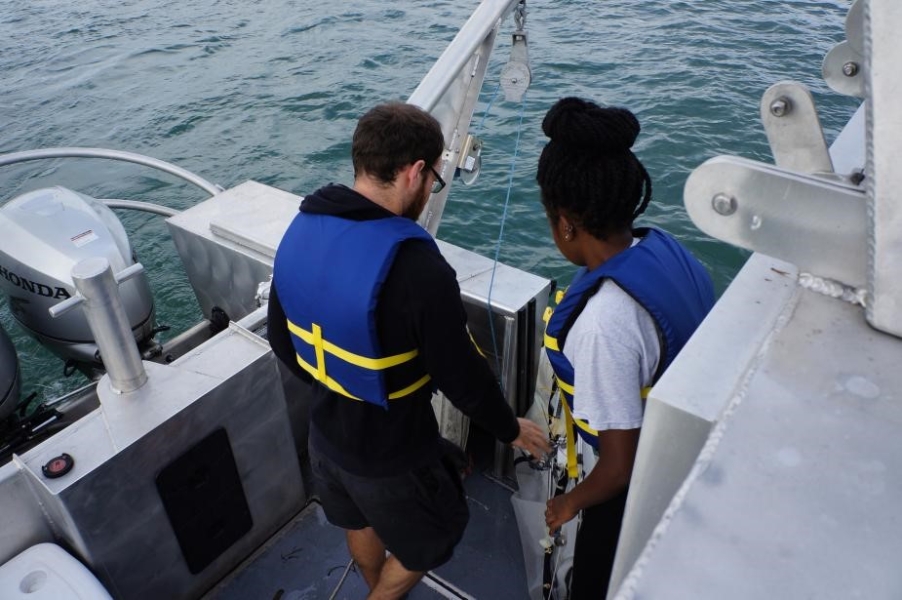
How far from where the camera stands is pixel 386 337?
1.90 meters

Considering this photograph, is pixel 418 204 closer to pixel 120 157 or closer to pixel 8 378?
pixel 8 378

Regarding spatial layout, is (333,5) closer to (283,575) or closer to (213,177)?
(213,177)

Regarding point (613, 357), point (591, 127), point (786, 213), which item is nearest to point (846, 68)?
point (591, 127)

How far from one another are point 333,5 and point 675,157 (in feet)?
28.6

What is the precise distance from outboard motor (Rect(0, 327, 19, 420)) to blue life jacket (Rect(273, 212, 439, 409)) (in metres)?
2.21

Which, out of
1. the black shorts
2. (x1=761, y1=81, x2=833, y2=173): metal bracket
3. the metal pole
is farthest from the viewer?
the black shorts

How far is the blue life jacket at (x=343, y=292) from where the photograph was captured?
6.01ft

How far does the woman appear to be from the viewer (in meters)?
1.60

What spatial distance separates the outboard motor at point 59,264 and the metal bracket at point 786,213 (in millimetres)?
3623

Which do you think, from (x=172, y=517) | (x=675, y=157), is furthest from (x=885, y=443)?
(x=675, y=157)

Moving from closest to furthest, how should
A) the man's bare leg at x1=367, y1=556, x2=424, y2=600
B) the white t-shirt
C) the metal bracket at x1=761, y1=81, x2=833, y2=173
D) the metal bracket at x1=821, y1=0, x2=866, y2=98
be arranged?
the metal bracket at x1=761, y1=81, x2=833, y2=173, the white t-shirt, the metal bracket at x1=821, y1=0, x2=866, y2=98, the man's bare leg at x1=367, y1=556, x2=424, y2=600

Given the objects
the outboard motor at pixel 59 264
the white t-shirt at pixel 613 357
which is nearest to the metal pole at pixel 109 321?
the white t-shirt at pixel 613 357

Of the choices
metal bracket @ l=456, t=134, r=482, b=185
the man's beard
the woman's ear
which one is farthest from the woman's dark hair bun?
metal bracket @ l=456, t=134, r=482, b=185

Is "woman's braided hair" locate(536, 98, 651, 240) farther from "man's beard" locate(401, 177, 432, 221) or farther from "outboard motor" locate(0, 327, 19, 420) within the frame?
"outboard motor" locate(0, 327, 19, 420)
